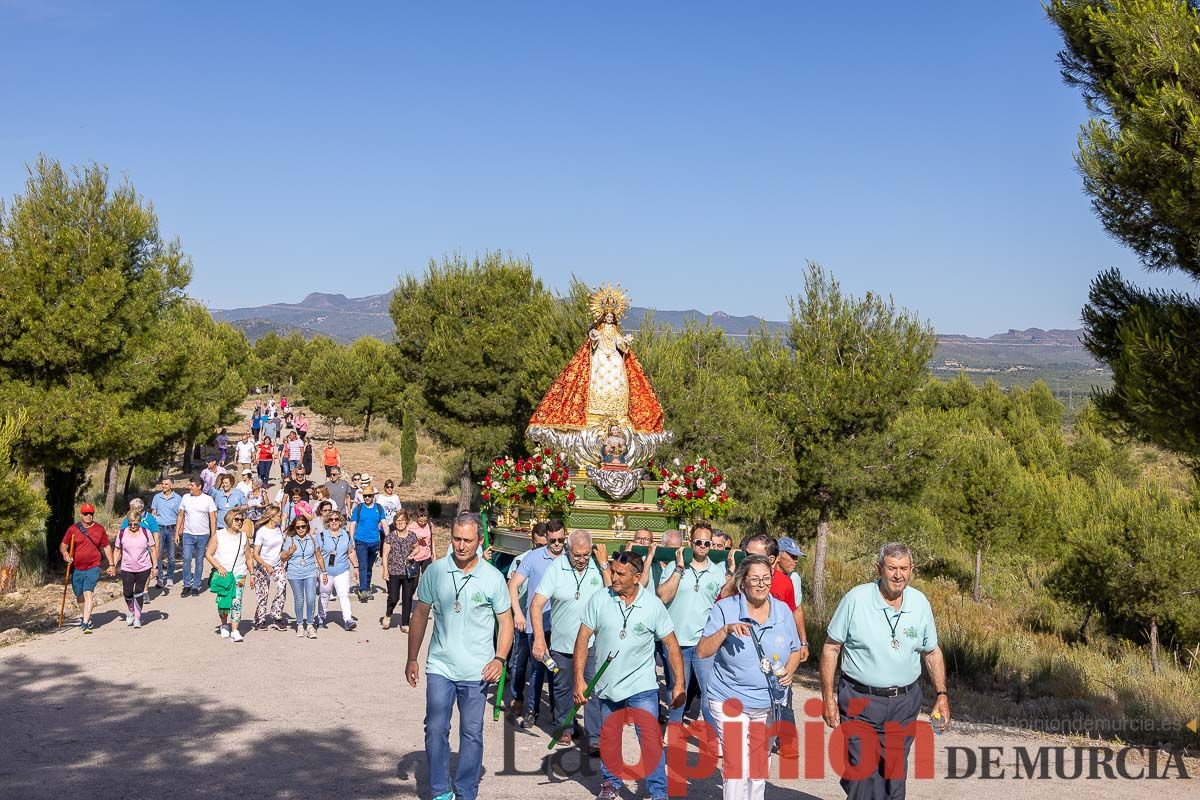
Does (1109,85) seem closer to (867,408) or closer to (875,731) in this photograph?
(875,731)

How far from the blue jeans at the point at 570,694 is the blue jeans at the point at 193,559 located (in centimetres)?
963

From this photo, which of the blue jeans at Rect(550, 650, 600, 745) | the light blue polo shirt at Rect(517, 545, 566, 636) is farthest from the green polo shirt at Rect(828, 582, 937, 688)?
the light blue polo shirt at Rect(517, 545, 566, 636)

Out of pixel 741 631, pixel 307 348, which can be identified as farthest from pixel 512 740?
pixel 307 348

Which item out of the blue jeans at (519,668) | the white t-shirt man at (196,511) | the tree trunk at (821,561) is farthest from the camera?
the tree trunk at (821,561)

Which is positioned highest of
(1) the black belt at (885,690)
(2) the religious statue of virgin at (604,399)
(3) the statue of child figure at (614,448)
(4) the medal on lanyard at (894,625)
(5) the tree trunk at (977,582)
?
(2) the religious statue of virgin at (604,399)

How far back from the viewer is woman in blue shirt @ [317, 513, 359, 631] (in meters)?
14.6

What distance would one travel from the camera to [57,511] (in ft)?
64.2

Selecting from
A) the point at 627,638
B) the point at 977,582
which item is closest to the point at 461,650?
the point at 627,638

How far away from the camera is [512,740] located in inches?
367

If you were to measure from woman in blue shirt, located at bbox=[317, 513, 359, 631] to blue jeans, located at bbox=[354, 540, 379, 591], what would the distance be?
200cm

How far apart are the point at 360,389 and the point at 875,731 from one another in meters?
56.6

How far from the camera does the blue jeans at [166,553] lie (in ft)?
59.9

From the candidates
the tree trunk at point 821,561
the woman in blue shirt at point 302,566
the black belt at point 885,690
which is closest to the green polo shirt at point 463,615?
the black belt at point 885,690

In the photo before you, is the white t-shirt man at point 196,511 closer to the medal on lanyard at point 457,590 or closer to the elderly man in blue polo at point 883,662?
the medal on lanyard at point 457,590
